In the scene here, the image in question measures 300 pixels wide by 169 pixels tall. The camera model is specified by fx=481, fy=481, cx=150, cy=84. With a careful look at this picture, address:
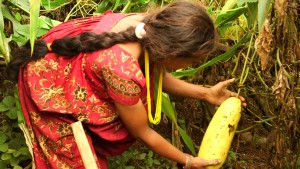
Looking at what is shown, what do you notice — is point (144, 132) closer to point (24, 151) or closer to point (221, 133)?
point (221, 133)

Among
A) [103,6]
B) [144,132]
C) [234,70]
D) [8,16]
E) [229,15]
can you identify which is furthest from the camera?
[103,6]

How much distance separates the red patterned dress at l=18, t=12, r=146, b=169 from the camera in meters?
1.46

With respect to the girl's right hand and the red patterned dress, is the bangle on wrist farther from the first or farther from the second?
the red patterned dress

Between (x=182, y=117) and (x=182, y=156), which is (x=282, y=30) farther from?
(x=182, y=117)

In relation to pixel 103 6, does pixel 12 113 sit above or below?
below

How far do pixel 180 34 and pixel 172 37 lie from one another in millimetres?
25

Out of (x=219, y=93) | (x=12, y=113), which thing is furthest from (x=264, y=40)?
(x=12, y=113)

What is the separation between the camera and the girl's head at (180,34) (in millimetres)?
1356

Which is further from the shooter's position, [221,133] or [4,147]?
[4,147]

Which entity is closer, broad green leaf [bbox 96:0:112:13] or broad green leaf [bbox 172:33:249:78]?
broad green leaf [bbox 172:33:249:78]

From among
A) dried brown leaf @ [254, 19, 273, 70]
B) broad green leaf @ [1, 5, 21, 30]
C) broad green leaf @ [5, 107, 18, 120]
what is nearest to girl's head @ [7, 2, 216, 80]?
dried brown leaf @ [254, 19, 273, 70]

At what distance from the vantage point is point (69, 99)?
4.98ft

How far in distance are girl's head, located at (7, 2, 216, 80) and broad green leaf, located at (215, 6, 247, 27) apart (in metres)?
0.22

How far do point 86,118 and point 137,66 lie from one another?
249 mm
